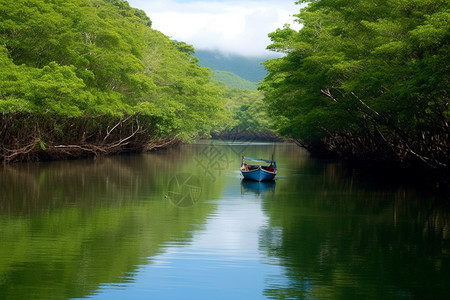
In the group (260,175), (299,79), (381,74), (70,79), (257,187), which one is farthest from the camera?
(299,79)

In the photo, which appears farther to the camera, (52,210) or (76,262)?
(52,210)

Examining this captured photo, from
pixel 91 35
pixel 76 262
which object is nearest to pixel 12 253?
pixel 76 262

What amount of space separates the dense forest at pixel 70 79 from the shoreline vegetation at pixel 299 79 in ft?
0.28

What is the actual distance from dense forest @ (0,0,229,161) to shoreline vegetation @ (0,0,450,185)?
84 mm

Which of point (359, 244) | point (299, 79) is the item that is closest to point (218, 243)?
point (359, 244)

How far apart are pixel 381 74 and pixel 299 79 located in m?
13.8

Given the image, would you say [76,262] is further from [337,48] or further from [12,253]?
[337,48]

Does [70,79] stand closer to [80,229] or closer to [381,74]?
[381,74]

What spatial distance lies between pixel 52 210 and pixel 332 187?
14.1 meters

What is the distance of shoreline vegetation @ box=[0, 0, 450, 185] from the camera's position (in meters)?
24.6

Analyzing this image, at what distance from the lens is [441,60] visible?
19.8 metres

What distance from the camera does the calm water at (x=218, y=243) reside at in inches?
392

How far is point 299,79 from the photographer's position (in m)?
39.0

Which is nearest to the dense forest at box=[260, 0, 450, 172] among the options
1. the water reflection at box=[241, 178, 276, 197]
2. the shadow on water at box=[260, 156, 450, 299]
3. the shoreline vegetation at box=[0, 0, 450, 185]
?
the shoreline vegetation at box=[0, 0, 450, 185]
